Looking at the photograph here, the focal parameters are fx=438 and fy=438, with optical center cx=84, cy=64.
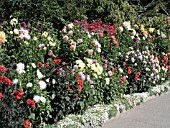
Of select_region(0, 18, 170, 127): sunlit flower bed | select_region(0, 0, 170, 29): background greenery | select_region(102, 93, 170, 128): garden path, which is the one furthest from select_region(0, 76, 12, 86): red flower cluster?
select_region(0, 0, 170, 29): background greenery

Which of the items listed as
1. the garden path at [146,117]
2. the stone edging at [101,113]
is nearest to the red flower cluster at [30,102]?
the stone edging at [101,113]

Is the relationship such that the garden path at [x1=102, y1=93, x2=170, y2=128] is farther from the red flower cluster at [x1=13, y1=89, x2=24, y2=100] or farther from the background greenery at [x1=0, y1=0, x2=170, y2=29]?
the background greenery at [x1=0, y1=0, x2=170, y2=29]

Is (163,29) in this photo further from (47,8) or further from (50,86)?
(50,86)

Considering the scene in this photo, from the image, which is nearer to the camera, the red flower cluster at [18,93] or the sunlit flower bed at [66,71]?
the red flower cluster at [18,93]

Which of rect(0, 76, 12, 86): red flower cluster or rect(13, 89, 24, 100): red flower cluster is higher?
rect(0, 76, 12, 86): red flower cluster

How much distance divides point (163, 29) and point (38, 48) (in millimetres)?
5427

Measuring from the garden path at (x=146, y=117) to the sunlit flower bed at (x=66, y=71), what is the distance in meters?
0.35

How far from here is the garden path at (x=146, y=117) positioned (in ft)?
22.1

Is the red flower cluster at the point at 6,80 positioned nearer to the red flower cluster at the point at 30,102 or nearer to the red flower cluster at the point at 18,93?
the red flower cluster at the point at 18,93

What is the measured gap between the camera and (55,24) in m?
11.8

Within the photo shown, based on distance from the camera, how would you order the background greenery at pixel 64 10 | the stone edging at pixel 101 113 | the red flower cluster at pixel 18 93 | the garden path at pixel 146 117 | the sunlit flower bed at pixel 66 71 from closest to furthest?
the red flower cluster at pixel 18 93 < the sunlit flower bed at pixel 66 71 < the stone edging at pixel 101 113 < the garden path at pixel 146 117 < the background greenery at pixel 64 10

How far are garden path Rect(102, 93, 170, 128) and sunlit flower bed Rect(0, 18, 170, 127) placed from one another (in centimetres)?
35

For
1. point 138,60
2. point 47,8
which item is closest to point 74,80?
point 138,60

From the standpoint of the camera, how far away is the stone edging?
6.06 meters
